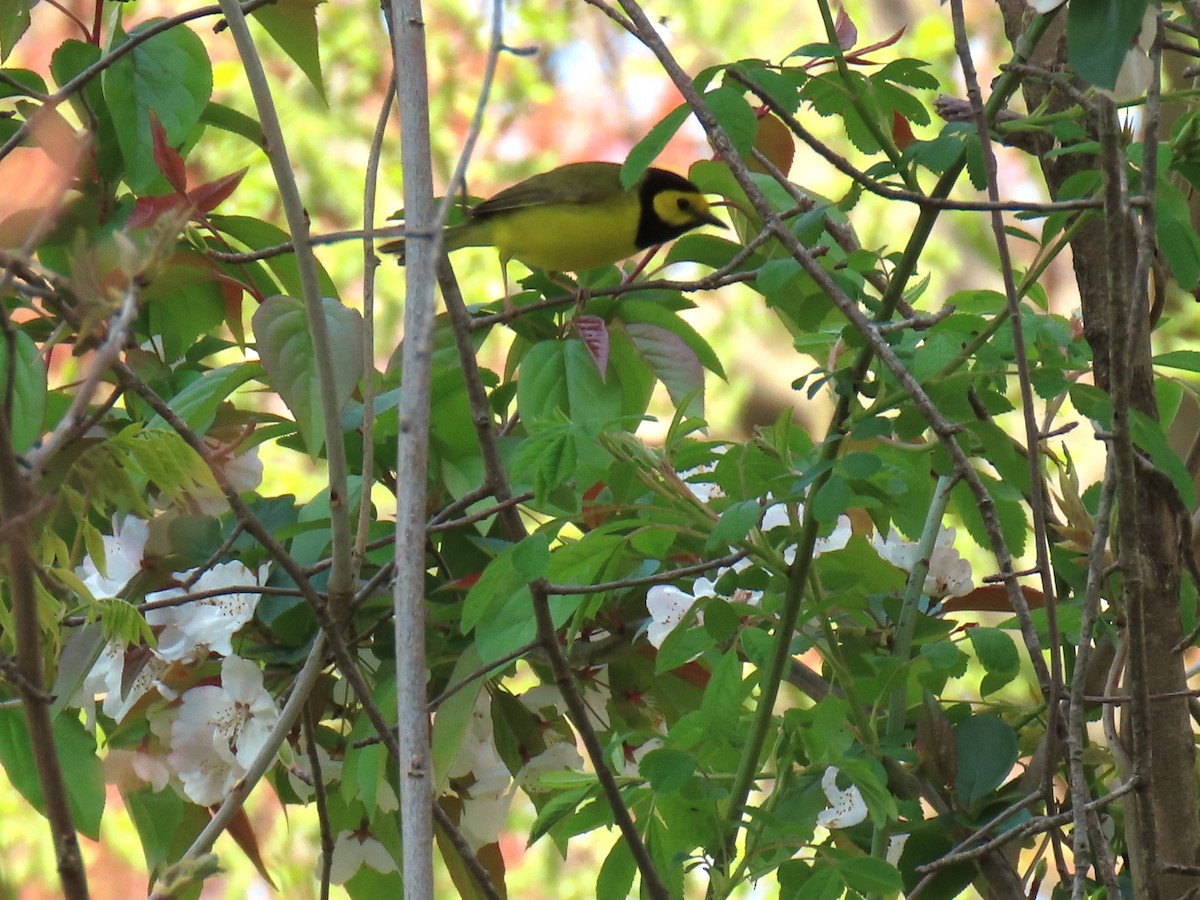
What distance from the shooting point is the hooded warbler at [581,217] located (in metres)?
1.59

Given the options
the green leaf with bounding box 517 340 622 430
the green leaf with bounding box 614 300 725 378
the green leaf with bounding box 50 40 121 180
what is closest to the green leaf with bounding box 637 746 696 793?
the green leaf with bounding box 517 340 622 430

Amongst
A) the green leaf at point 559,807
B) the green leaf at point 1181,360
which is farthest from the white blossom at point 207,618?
the green leaf at point 1181,360

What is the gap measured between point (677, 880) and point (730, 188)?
1.41 ft

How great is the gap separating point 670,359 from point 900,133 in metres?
0.20

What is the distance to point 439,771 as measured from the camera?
751 millimetres

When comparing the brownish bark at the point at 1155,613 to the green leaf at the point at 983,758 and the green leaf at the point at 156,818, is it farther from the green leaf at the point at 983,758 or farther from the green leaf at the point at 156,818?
the green leaf at the point at 156,818

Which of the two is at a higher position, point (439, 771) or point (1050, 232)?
point (1050, 232)

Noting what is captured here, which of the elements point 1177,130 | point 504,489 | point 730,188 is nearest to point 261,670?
point 504,489

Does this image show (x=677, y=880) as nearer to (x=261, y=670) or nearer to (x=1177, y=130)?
(x=261, y=670)

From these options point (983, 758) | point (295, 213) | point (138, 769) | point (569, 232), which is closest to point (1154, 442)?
point (983, 758)

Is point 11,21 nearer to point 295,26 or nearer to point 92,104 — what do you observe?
point 92,104

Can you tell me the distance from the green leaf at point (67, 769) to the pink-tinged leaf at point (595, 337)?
0.37 m

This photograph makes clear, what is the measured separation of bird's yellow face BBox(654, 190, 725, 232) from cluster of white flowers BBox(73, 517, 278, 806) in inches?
38.0

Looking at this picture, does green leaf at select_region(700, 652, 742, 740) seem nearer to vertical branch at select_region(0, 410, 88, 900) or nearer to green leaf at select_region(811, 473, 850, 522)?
green leaf at select_region(811, 473, 850, 522)
